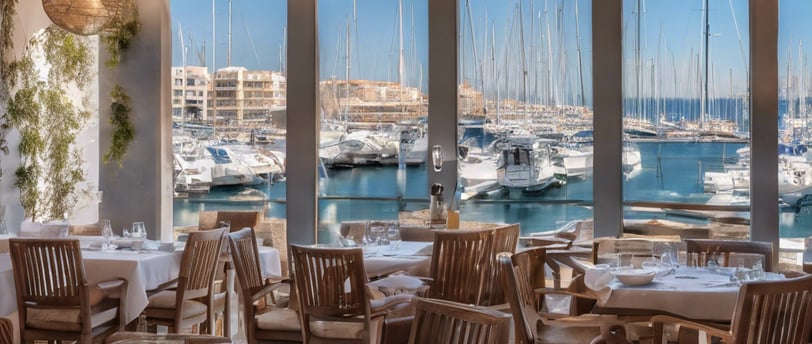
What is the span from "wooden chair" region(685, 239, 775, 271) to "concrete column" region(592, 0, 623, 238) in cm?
232

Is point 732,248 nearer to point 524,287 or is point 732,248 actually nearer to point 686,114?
point 524,287

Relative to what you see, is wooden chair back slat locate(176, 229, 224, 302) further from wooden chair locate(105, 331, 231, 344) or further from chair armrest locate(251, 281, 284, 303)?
wooden chair locate(105, 331, 231, 344)

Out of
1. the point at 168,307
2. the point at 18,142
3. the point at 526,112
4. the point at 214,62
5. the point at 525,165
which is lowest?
the point at 168,307

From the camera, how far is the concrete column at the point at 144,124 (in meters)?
8.94

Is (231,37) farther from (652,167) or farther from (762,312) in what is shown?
(762,312)

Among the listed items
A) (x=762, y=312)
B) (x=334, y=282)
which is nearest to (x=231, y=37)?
(x=334, y=282)

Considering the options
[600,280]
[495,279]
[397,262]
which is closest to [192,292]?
[397,262]

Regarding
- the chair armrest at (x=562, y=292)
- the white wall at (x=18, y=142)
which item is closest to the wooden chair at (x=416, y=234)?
the chair armrest at (x=562, y=292)

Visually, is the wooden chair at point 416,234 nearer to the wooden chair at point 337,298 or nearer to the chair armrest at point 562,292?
the chair armrest at point 562,292

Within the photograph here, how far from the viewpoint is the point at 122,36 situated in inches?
351

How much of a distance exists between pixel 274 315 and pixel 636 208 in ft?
12.9

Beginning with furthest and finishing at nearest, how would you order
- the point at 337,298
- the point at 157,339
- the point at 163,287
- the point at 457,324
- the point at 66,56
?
the point at 66,56
the point at 163,287
the point at 337,298
the point at 457,324
the point at 157,339

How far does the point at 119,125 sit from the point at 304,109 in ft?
6.17

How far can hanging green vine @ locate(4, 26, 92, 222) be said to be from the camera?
8.12 m
